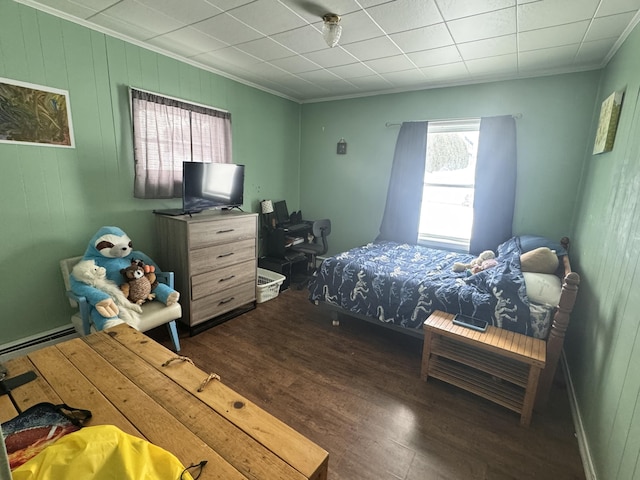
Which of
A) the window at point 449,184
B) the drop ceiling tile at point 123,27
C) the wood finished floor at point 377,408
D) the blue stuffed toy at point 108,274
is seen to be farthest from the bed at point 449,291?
the drop ceiling tile at point 123,27

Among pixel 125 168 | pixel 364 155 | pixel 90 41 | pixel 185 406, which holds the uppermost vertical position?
pixel 90 41

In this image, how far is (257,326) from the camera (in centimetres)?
293

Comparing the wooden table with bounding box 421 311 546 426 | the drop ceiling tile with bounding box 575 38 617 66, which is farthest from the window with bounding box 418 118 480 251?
the wooden table with bounding box 421 311 546 426

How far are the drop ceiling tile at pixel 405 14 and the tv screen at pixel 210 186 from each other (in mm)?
1787

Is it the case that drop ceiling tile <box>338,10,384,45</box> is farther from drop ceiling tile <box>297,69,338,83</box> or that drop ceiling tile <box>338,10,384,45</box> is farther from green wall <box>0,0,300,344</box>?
green wall <box>0,0,300,344</box>

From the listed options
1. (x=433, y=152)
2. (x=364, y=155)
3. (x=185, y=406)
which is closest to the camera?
(x=185, y=406)

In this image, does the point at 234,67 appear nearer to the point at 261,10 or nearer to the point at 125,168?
the point at 261,10

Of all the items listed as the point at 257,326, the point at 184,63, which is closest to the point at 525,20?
the point at 184,63

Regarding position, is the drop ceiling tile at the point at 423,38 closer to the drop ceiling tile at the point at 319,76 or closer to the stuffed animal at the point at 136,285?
the drop ceiling tile at the point at 319,76

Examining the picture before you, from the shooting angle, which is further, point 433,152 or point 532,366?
point 433,152

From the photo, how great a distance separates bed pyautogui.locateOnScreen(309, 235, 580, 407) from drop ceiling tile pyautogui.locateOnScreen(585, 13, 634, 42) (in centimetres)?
155

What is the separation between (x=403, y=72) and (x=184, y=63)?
2.14 metres

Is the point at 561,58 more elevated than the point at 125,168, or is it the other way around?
the point at 561,58

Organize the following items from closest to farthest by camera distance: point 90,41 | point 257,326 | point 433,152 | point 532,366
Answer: point 532,366
point 90,41
point 257,326
point 433,152
